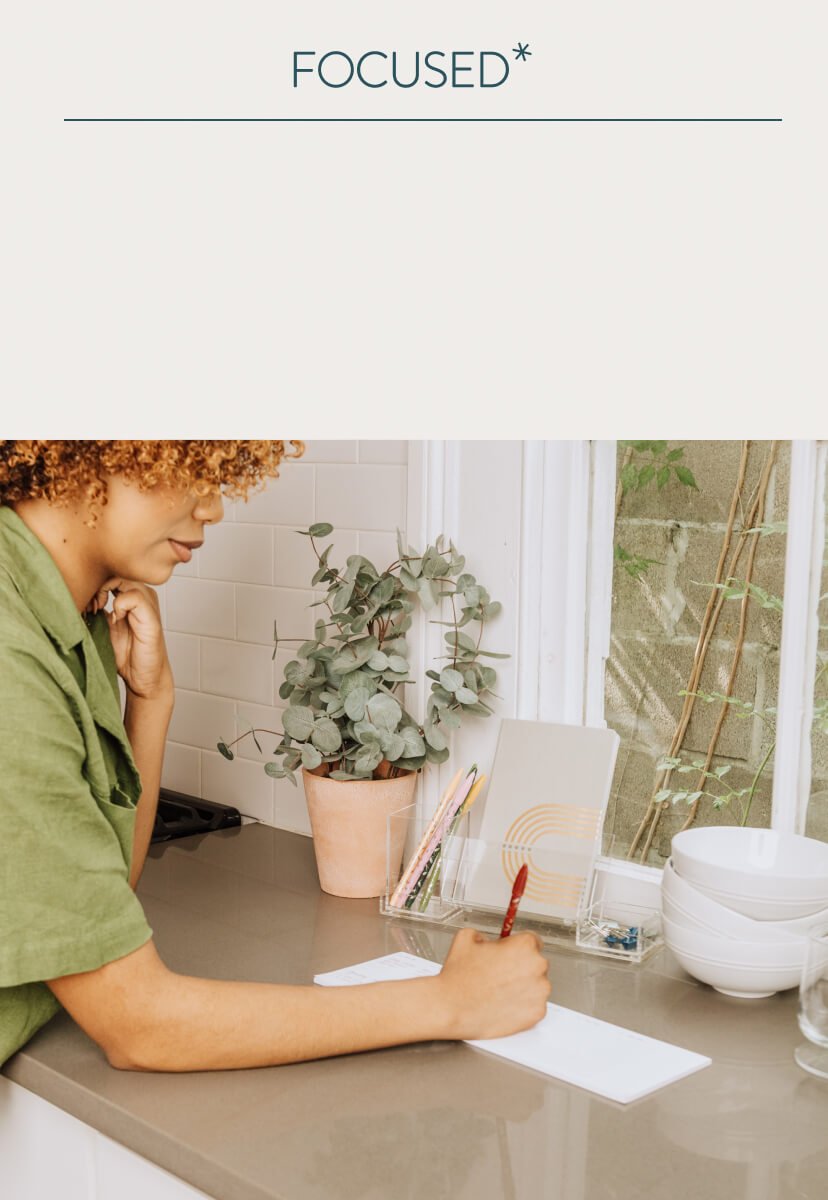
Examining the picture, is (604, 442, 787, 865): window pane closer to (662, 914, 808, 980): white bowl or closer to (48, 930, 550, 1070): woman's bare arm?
(662, 914, 808, 980): white bowl

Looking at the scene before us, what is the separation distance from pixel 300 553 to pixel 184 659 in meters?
0.37

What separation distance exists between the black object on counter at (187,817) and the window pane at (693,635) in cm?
67

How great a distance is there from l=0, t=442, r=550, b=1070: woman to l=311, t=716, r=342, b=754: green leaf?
13.5 inches

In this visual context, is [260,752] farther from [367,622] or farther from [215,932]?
[215,932]

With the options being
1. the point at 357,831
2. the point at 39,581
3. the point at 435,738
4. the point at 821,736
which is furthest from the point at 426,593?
the point at 39,581

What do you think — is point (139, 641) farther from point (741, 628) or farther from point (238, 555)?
point (741, 628)

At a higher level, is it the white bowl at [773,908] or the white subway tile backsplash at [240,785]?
the white bowl at [773,908]

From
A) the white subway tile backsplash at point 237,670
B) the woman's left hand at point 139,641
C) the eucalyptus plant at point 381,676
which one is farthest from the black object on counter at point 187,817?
the woman's left hand at point 139,641

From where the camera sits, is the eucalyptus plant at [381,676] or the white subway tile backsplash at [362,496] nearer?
the eucalyptus plant at [381,676]

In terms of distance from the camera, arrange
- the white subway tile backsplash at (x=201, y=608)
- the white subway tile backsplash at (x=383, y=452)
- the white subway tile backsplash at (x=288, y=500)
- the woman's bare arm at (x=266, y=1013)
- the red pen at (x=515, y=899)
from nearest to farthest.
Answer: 1. the woman's bare arm at (x=266, y=1013)
2. the red pen at (x=515, y=899)
3. the white subway tile backsplash at (x=383, y=452)
4. the white subway tile backsplash at (x=288, y=500)
5. the white subway tile backsplash at (x=201, y=608)

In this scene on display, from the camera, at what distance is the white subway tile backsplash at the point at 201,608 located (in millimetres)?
2178

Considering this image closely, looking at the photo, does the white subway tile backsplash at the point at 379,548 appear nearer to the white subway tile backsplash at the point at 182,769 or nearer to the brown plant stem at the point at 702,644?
the brown plant stem at the point at 702,644
